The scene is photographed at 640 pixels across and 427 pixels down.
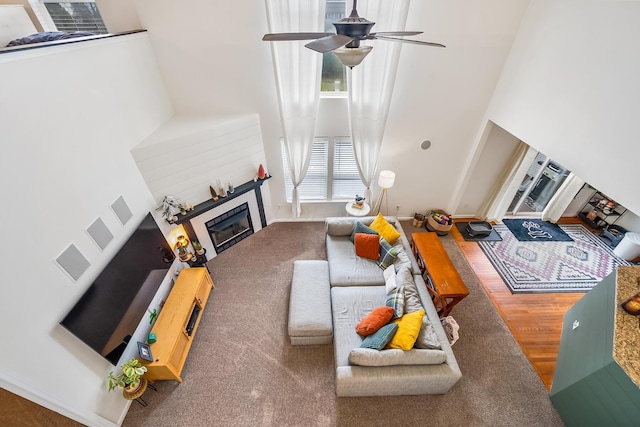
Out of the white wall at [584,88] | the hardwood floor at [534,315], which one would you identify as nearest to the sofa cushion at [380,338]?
the hardwood floor at [534,315]

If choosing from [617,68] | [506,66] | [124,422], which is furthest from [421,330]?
[506,66]

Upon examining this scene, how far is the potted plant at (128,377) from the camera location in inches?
103

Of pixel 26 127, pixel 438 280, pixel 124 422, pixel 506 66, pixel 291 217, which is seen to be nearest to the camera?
pixel 26 127

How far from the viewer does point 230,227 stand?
4.77 m

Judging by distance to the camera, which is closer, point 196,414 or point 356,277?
point 196,414

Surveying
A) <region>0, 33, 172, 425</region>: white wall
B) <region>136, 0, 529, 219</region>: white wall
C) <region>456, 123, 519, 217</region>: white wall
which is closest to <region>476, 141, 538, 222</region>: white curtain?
<region>456, 123, 519, 217</region>: white wall

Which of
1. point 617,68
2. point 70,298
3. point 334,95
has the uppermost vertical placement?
point 617,68

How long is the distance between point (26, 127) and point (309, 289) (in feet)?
10.4

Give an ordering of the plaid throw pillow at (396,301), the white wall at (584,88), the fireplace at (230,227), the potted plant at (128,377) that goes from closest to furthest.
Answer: the white wall at (584,88), the potted plant at (128,377), the plaid throw pillow at (396,301), the fireplace at (230,227)

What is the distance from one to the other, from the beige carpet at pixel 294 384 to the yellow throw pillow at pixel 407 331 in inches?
29.9

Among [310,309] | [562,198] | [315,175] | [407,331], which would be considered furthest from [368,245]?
[562,198]

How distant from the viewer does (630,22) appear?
2338 millimetres

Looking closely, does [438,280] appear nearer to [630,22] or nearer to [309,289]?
[309,289]

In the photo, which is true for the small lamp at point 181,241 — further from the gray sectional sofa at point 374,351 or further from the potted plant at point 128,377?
the gray sectional sofa at point 374,351
